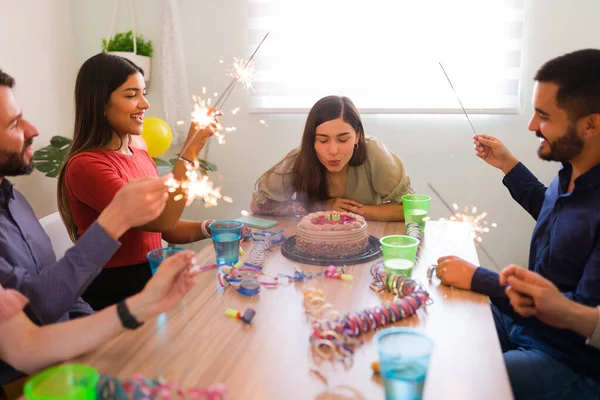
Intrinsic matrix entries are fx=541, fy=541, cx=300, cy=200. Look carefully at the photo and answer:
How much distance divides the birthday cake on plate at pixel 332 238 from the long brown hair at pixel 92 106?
2.88 feet

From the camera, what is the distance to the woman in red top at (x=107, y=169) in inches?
77.5

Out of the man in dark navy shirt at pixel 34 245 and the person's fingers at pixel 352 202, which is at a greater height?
the man in dark navy shirt at pixel 34 245

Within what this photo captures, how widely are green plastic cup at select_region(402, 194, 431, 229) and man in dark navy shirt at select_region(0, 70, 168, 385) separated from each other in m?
1.02

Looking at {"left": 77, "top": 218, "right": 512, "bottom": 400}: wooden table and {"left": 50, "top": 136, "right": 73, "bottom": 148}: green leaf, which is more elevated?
{"left": 50, "top": 136, "right": 73, "bottom": 148}: green leaf

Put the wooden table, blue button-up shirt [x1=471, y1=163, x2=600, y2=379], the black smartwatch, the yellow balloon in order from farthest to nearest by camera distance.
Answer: the yellow balloon, blue button-up shirt [x1=471, y1=163, x2=600, y2=379], the black smartwatch, the wooden table

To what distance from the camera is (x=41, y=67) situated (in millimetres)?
3486

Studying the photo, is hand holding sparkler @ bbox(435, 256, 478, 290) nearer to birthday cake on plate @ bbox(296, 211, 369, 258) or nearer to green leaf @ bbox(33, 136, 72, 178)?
birthday cake on plate @ bbox(296, 211, 369, 258)

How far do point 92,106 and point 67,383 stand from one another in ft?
4.38

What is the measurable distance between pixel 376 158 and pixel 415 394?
1.62 m

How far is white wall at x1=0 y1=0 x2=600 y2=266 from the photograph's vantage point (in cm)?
325

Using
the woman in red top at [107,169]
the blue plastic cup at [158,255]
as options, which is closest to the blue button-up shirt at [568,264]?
the blue plastic cup at [158,255]

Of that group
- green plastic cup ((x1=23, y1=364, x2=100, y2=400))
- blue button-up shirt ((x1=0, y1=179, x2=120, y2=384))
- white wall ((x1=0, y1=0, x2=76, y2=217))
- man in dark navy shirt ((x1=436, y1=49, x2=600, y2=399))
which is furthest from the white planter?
green plastic cup ((x1=23, y1=364, x2=100, y2=400))

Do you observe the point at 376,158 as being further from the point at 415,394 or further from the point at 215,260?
the point at 415,394

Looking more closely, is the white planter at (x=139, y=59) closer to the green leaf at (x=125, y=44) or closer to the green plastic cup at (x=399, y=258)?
the green leaf at (x=125, y=44)
